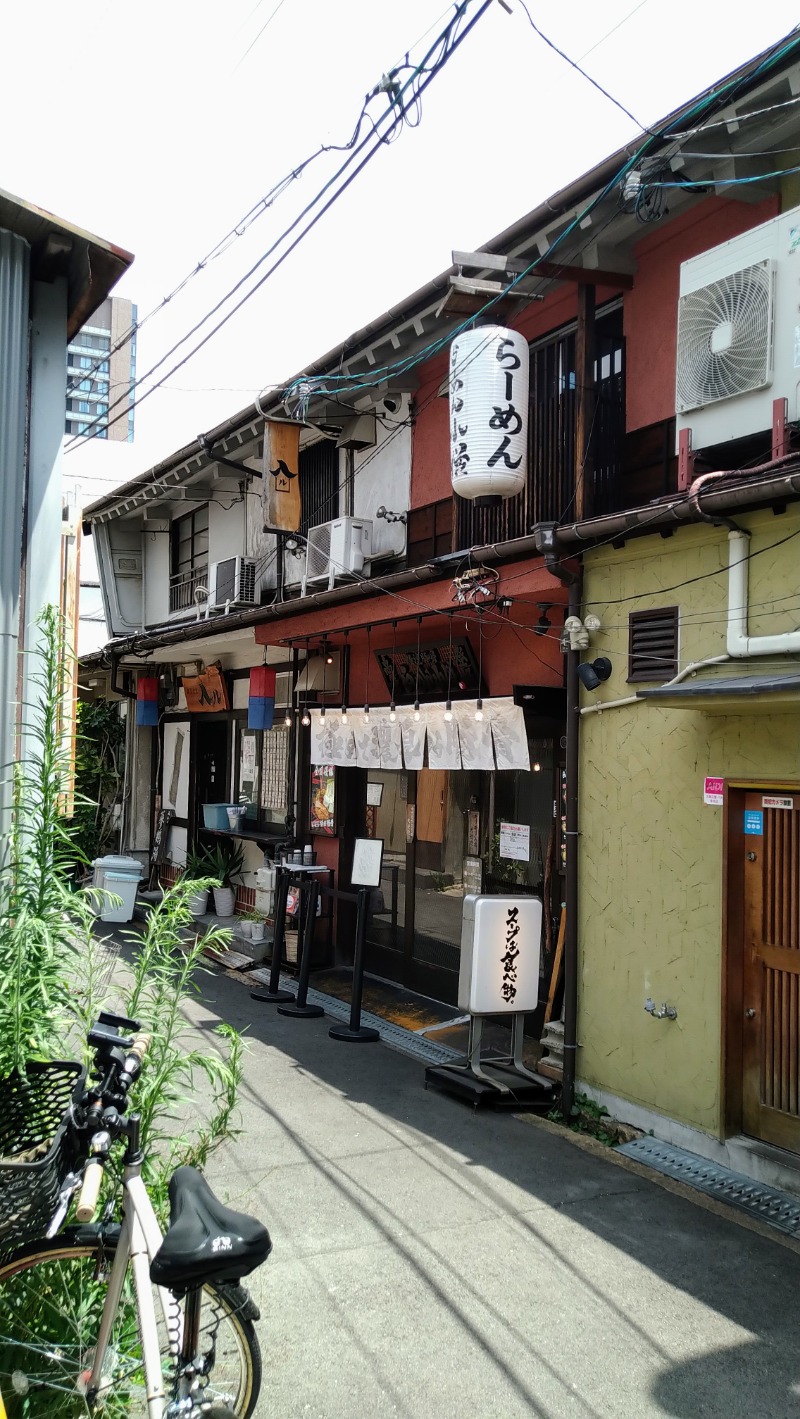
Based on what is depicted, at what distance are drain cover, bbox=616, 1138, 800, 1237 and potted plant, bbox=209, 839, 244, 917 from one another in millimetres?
9996

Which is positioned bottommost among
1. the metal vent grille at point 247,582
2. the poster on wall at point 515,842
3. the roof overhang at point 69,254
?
the poster on wall at point 515,842

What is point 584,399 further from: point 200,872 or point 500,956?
point 200,872

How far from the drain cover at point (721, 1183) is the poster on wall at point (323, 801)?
23.8 ft

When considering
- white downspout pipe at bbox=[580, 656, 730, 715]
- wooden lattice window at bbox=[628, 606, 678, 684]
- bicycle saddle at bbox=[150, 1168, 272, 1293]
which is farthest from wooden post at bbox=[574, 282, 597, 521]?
bicycle saddle at bbox=[150, 1168, 272, 1293]

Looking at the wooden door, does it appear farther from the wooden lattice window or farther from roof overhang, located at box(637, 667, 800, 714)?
the wooden lattice window

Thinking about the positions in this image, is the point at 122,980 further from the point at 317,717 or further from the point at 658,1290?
the point at 658,1290

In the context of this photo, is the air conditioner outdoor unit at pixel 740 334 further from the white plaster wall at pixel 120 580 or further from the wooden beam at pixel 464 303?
the white plaster wall at pixel 120 580

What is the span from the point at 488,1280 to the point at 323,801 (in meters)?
9.02

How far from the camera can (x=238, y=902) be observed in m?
16.6

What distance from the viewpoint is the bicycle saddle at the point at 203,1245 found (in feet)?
10.3

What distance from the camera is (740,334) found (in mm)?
6895

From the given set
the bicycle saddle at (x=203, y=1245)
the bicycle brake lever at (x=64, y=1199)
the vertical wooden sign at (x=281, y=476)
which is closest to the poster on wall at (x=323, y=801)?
the vertical wooden sign at (x=281, y=476)

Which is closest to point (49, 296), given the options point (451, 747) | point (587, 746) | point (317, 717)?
point (587, 746)

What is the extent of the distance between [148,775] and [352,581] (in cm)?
1042
